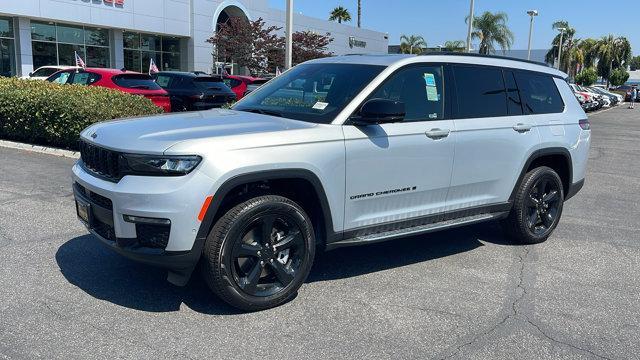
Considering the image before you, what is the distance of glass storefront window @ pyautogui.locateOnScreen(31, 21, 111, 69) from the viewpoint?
2709cm

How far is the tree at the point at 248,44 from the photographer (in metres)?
33.3

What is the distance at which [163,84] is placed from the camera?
16.0 meters

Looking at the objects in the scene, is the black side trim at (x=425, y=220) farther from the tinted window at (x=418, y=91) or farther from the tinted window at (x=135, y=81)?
Result: the tinted window at (x=135, y=81)

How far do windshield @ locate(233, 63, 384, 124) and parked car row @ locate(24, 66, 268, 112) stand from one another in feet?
24.8

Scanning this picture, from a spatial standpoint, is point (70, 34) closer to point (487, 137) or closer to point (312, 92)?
point (312, 92)

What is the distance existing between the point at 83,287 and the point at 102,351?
1053mm

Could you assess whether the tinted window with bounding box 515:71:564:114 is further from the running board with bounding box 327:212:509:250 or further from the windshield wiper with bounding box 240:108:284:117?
the windshield wiper with bounding box 240:108:284:117

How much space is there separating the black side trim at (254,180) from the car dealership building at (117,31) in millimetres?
25460

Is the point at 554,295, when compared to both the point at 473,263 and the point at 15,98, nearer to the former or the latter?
the point at 473,263

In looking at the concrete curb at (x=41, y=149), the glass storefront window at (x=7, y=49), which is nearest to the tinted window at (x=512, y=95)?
the concrete curb at (x=41, y=149)

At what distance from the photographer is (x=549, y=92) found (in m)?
5.91

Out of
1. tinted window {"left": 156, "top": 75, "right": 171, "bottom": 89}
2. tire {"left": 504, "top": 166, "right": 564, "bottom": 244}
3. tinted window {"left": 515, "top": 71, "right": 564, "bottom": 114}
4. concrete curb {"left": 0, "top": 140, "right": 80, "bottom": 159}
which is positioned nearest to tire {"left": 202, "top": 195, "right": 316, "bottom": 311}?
tire {"left": 504, "top": 166, "right": 564, "bottom": 244}

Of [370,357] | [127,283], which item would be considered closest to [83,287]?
[127,283]

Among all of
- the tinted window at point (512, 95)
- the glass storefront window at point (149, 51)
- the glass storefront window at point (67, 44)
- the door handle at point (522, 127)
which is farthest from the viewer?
the glass storefront window at point (149, 51)
